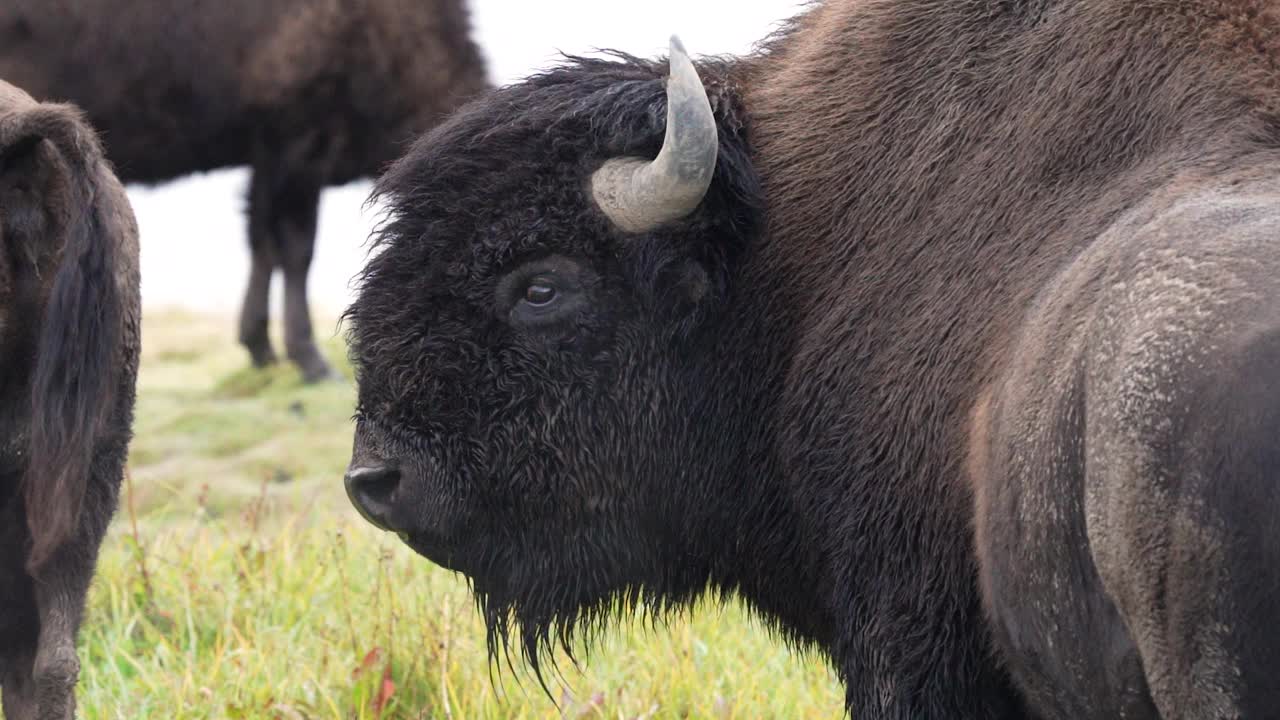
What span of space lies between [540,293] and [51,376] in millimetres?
1041

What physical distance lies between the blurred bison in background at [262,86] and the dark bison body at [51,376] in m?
5.36

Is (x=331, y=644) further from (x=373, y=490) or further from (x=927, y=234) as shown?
(x=927, y=234)

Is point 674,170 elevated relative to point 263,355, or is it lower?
elevated

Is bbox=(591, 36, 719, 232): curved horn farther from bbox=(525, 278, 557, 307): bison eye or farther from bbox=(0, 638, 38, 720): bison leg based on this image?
bbox=(0, 638, 38, 720): bison leg

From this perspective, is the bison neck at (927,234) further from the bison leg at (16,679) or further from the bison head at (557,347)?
the bison leg at (16,679)

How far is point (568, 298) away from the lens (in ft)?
9.54

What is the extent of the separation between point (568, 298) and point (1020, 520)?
1016 millimetres

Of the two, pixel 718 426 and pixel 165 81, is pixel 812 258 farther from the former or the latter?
pixel 165 81

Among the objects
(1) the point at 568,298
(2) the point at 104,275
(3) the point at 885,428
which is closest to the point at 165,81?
(2) the point at 104,275

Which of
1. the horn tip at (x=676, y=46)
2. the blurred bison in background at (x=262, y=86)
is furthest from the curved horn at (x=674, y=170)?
the blurred bison in background at (x=262, y=86)

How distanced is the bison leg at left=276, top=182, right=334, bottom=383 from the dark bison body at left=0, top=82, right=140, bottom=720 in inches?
210

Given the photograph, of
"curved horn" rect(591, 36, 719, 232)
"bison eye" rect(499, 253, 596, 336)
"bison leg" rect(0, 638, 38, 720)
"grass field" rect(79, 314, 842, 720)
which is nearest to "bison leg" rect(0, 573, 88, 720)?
"bison leg" rect(0, 638, 38, 720)

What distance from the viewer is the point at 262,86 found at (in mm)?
8820

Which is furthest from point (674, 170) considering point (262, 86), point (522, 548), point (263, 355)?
point (263, 355)
